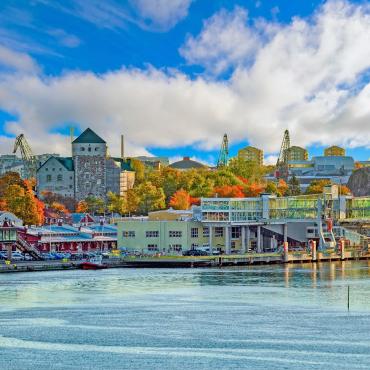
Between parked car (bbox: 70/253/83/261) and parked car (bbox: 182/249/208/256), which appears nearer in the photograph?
parked car (bbox: 70/253/83/261)

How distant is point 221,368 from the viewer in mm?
38969

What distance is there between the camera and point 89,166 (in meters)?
172

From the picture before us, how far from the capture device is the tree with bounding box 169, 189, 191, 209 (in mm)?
135625

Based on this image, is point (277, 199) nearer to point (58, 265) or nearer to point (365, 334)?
point (58, 265)

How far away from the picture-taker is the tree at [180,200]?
13562 cm

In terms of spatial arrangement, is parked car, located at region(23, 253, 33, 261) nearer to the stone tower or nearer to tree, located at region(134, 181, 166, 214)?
tree, located at region(134, 181, 166, 214)

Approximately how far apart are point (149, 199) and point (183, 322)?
89.0m

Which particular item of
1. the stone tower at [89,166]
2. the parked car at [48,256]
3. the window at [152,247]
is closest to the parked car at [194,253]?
the window at [152,247]

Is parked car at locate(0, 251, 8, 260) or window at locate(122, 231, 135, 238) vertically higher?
window at locate(122, 231, 135, 238)

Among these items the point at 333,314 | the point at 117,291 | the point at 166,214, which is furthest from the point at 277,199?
the point at 333,314

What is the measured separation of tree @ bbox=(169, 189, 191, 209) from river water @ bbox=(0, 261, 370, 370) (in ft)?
201

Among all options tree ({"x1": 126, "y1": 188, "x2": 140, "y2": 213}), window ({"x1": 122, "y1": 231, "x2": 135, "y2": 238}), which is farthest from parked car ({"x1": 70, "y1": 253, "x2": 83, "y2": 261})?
tree ({"x1": 126, "y1": 188, "x2": 140, "y2": 213})

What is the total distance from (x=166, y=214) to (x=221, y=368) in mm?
64075

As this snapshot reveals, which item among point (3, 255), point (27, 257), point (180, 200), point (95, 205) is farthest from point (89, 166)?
point (3, 255)
